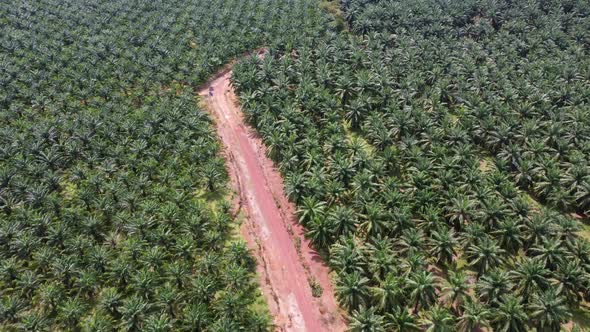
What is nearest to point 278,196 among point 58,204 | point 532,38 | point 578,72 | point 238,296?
point 238,296

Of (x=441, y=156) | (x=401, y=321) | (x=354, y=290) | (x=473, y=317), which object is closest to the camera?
(x=473, y=317)

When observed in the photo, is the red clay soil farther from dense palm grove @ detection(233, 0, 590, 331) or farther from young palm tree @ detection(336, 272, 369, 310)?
young palm tree @ detection(336, 272, 369, 310)

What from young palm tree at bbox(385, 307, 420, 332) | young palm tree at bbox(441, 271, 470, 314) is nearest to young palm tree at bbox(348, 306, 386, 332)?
young palm tree at bbox(385, 307, 420, 332)

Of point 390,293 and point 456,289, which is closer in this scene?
point 456,289

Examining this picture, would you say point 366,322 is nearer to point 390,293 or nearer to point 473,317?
point 390,293

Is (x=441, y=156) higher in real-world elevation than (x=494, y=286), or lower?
higher

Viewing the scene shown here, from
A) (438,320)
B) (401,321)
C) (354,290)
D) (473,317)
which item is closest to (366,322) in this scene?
(401,321)

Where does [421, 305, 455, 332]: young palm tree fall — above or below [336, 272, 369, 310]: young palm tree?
below
